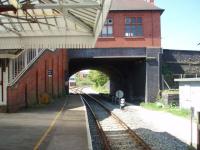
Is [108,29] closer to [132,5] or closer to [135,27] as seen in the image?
[135,27]

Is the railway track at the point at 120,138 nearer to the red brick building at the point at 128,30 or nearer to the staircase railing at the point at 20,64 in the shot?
the staircase railing at the point at 20,64

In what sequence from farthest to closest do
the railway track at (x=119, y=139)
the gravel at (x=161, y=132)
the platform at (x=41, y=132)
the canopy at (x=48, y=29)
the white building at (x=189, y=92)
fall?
the white building at (x=189, y=92) → the canopy at (x=48, y=29) → the gravel at (x=161, y=132) → the railway track at (x=119, y=139) → the platform at (x=41, y=132)

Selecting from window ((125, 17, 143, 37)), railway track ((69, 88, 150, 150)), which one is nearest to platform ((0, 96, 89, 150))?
railway track ((69, 88, 150, 150))

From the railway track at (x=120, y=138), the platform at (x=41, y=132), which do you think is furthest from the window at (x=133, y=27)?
the platform at (x=41, y=132)

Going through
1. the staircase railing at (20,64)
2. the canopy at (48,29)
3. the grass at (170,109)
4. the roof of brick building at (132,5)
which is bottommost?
the grass at (170,109)

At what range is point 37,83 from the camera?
107 feet

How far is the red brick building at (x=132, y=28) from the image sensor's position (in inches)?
1774

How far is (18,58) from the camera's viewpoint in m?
27.4

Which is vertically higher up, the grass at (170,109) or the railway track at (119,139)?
the grass at (170,109)

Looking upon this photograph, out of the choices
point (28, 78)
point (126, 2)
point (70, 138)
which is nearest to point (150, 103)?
point (126, 2)

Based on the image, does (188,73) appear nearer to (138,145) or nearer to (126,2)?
(126,2)

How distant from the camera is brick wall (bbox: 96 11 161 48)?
44969 millimetres

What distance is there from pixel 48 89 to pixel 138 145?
21873 millimetres

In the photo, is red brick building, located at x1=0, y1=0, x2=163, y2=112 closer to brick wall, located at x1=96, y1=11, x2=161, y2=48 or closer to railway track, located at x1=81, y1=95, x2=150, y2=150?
brick wall, located at x1=96, y1=11, x2=161, y2=48
